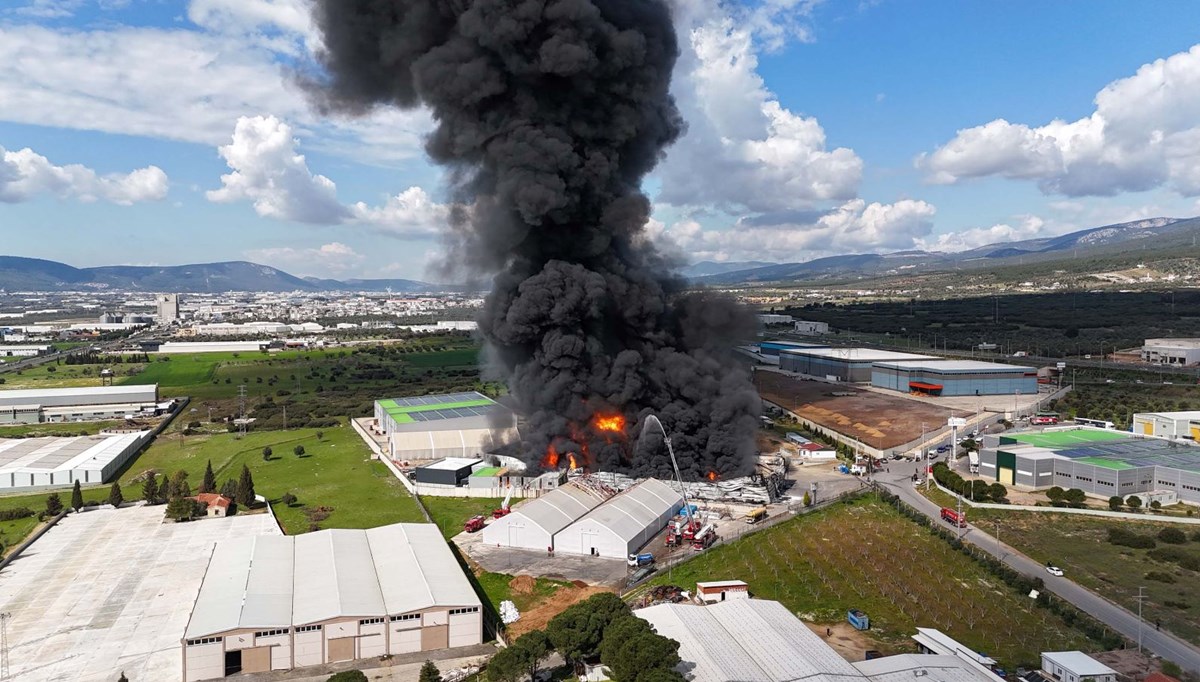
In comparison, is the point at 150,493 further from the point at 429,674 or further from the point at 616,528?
the point at 429,674

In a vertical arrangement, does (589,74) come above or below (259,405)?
above

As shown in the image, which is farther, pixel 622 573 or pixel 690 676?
pixel 622 573

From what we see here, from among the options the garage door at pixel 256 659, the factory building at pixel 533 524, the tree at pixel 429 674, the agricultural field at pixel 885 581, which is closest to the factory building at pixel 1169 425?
the agricultural field at pixel 885 581

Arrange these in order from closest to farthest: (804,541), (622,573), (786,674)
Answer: (786,674)
(622,573)
(804,541)

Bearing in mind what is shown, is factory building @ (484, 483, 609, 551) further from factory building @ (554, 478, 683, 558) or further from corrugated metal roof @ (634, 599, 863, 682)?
corrugated metal roof @ (634, 599, 863, 682)

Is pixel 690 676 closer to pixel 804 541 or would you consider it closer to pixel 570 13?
pixel 804 541

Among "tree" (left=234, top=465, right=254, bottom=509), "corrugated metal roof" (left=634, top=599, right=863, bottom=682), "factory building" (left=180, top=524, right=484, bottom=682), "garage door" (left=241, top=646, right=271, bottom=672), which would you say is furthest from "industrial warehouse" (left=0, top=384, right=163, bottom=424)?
"corrugated metal roof" (left=634, top=599, right=863, bottom=682)

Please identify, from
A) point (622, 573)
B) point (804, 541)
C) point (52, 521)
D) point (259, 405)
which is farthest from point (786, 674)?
point (259, 405)
